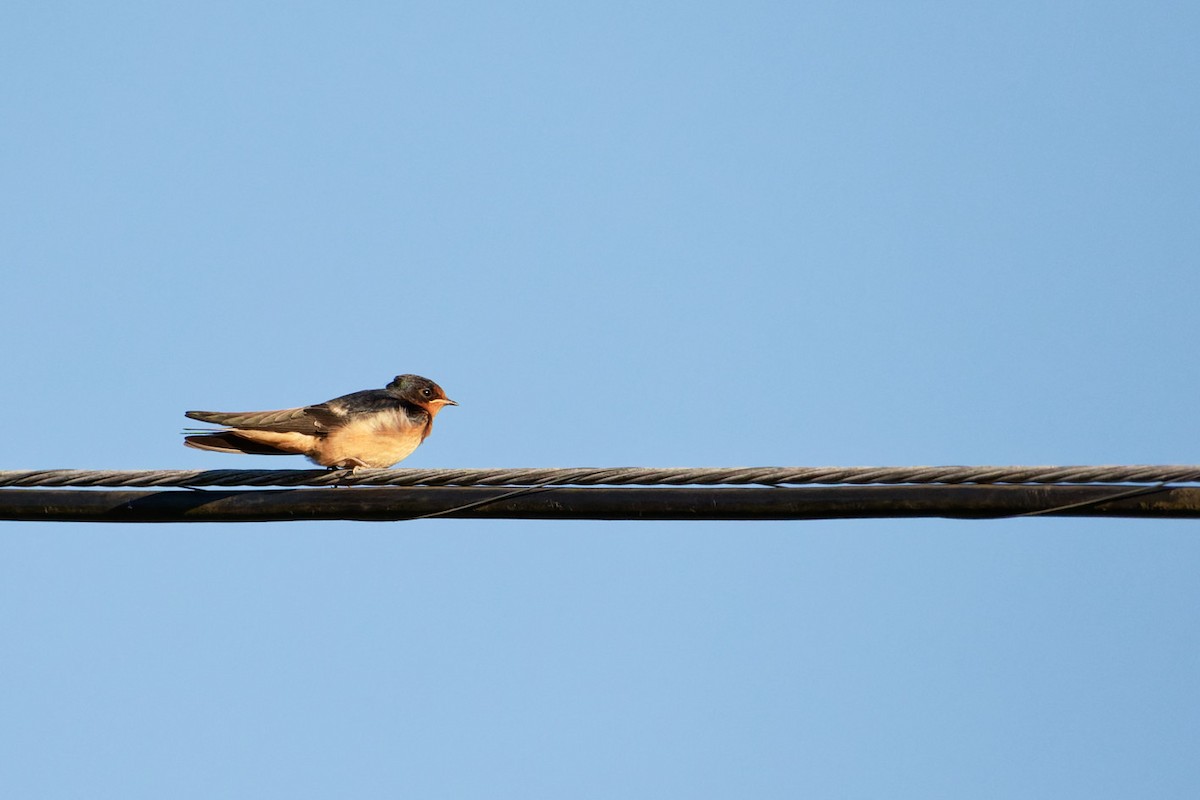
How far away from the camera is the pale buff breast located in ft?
31.6

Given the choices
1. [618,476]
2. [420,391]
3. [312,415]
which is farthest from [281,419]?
[618,476]

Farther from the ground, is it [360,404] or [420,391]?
[420,391]

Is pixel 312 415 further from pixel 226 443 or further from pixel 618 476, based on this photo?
pixel 618 476

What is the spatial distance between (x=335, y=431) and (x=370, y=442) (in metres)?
0.29

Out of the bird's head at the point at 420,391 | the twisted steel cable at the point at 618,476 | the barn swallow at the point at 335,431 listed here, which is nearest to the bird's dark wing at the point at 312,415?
the barn swallow at the point at 335,431

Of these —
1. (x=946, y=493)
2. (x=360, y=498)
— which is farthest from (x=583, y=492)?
(x=946, y=493)

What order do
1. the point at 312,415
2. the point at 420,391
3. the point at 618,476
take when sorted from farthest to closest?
the point at 420,391, the point at 312,415, the point at 618,476

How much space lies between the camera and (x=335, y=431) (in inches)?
378

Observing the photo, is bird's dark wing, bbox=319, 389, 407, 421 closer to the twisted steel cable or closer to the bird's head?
the bird's head

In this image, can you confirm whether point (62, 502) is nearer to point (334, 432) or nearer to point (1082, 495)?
point (334, 432)

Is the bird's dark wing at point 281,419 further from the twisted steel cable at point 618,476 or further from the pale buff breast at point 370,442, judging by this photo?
the twisted steel cable at point 618,476

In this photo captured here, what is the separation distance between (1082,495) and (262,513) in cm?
357

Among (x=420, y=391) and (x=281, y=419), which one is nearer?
(x=281, y=419)

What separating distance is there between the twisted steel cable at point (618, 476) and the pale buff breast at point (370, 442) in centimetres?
237
